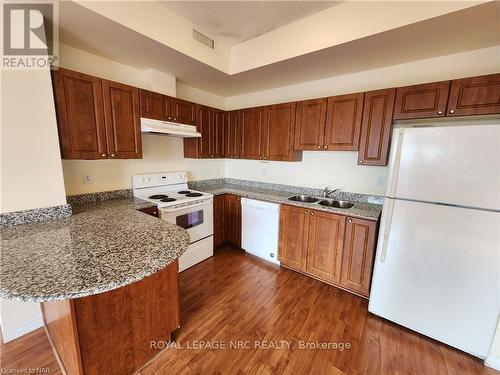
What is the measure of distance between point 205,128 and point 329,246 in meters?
2.30

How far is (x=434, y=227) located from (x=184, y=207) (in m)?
2.40

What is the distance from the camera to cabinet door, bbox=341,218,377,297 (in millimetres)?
2100

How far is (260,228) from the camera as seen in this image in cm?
293

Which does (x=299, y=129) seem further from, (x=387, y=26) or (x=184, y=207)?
(x=184, y=207)

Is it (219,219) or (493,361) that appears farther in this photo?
(219,219)

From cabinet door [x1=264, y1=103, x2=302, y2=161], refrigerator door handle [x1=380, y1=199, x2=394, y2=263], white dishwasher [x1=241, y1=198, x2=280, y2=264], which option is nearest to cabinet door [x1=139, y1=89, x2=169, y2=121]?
cabinet door [x1=264, y1=103, x2=302, y2=161]

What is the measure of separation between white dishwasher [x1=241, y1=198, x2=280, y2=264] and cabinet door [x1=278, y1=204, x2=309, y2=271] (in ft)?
0.29

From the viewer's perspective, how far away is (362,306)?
2141 mm

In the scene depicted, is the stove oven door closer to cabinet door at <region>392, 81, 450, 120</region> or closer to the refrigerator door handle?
the refrigerator door handle

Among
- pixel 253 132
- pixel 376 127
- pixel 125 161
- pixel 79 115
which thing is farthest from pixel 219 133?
pixel 376 127

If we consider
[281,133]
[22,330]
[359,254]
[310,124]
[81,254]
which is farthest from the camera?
[281,133]

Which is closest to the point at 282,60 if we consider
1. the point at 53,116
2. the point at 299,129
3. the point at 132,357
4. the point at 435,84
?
the point at 299,129

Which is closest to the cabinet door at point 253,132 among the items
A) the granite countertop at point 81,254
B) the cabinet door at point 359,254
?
the cabinet door at point 359,254

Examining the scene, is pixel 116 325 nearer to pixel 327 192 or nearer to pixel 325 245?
pixel 325 245
